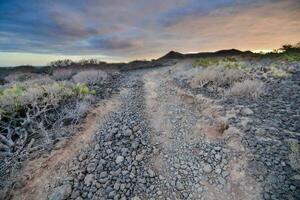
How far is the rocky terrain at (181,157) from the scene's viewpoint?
332 cm

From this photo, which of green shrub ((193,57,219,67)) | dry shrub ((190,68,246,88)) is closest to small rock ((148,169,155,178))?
dry shrub ((190,68,246,88))

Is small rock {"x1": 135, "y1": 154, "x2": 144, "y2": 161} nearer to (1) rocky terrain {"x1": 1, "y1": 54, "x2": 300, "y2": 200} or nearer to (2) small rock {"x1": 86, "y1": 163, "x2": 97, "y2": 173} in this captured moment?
(1) rocky terrain {"x1": 1, "y1": 54, "x2": 300, "y2": 200}

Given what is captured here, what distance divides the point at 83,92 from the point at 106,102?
90 centimetres

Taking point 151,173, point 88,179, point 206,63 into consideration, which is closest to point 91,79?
point 88,179

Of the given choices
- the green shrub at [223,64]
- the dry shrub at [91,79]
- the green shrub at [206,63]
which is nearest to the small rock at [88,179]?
the dry shrub at [91,79]

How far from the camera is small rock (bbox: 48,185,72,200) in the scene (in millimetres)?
3376

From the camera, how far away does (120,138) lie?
4.60 meters

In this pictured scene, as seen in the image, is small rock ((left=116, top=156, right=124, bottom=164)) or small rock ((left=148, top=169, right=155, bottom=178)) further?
small rock ((left=116, top=156, right=124, bottom=164))

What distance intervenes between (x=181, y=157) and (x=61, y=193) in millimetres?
2067

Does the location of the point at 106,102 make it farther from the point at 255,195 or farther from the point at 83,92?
the point at 255,195

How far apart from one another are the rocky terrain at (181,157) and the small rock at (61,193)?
0.05 feet

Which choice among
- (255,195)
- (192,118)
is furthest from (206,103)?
(255,195)

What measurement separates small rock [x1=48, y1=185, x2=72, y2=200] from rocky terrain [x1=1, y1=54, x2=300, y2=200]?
16 mm

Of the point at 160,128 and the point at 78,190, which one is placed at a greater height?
the point at 160,128
